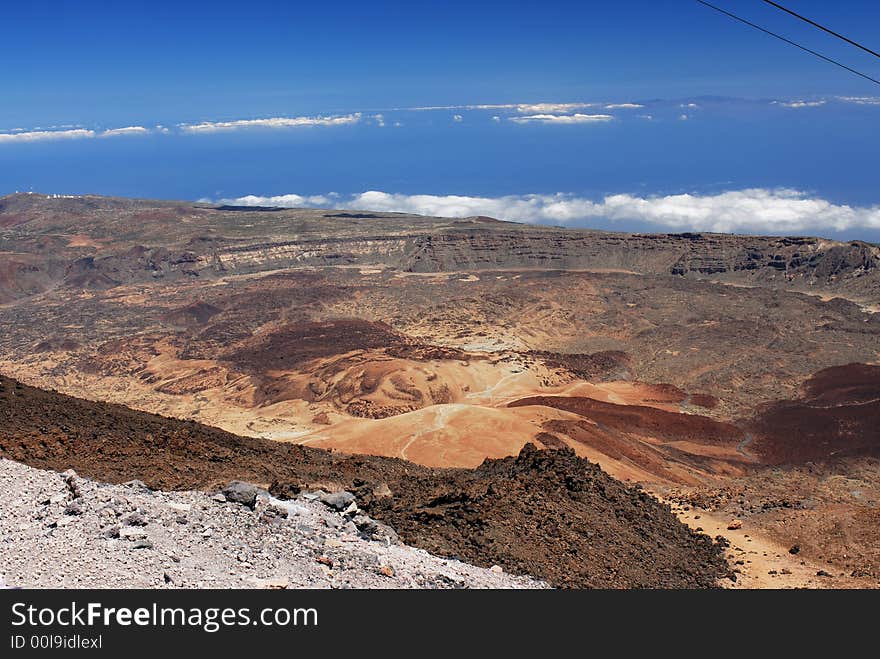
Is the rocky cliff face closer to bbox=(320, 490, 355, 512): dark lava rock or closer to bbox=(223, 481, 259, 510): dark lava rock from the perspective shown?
bbox=(320, 490, 355, 512): dark lava rock

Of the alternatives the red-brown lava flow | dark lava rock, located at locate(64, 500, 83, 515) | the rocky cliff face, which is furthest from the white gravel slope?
the rocky cliff face

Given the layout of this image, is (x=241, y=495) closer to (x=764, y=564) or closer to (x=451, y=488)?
(x=451, y=488)

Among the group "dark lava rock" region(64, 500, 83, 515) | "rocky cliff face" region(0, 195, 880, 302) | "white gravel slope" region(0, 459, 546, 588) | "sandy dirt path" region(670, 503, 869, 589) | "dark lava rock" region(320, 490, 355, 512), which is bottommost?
"sandy dirt path" region(670, 503, 869, 589)

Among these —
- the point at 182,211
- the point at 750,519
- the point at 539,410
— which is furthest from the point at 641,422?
the point at 182,211

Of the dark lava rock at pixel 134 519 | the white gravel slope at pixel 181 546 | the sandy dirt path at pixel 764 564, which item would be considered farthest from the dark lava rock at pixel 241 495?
the sandy dirt path at pixel 764 564

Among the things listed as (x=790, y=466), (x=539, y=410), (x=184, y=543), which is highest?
(x=184, y=543)

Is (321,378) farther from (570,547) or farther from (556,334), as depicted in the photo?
(570,547)

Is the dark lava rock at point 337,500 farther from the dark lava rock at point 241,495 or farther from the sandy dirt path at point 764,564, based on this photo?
the sandy dirt path at point 764,564

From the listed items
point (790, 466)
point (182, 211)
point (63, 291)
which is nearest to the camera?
point (790, 466)
